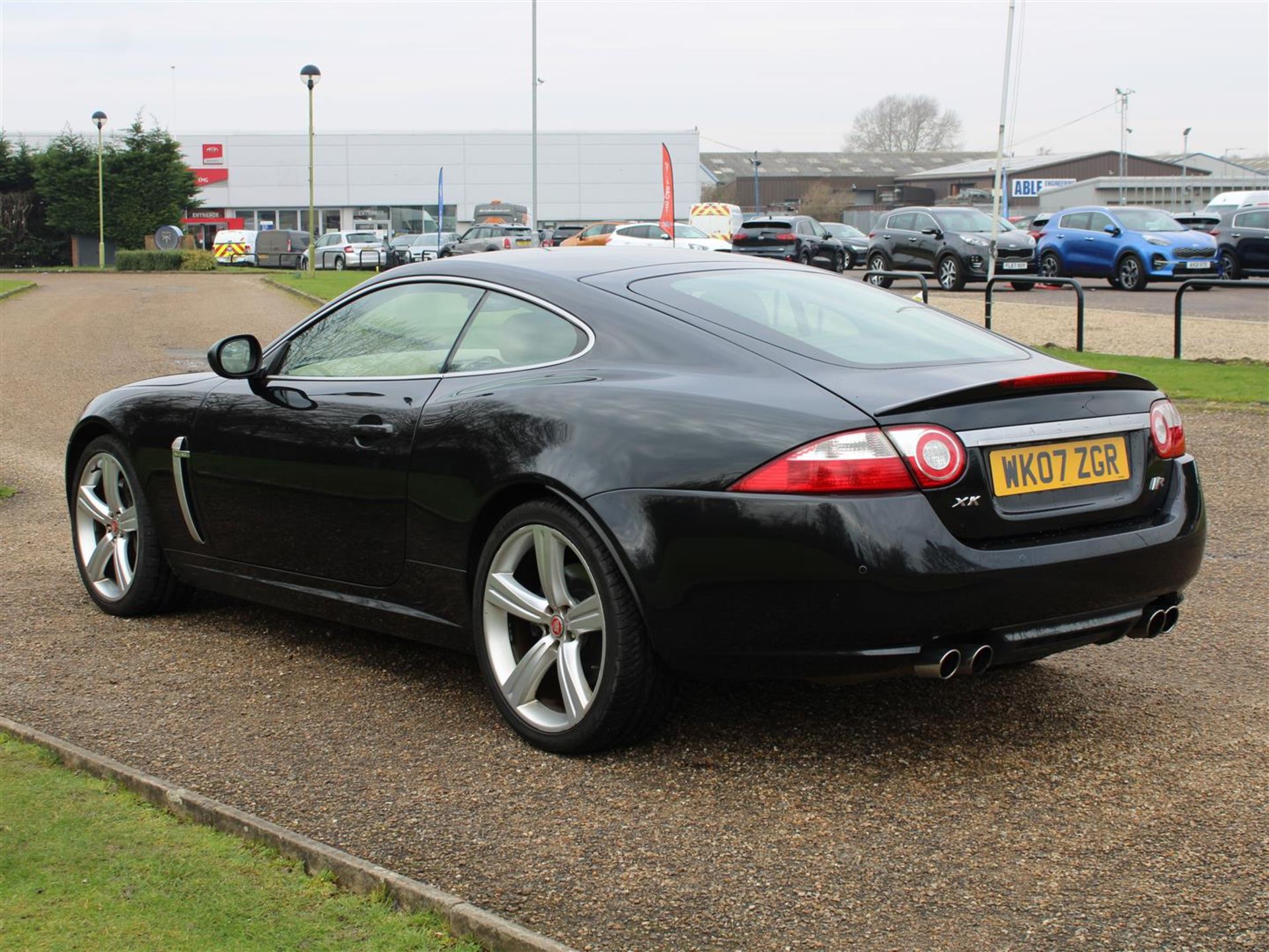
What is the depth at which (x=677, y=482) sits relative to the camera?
374cm

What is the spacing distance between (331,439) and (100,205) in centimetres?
5853

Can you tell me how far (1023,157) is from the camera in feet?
341

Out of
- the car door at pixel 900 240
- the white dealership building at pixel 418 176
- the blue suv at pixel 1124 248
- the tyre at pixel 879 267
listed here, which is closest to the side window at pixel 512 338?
the blue suv at pixel 1124 248

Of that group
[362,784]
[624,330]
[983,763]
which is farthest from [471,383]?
[983,763]

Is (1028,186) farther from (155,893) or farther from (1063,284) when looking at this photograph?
(155,893)

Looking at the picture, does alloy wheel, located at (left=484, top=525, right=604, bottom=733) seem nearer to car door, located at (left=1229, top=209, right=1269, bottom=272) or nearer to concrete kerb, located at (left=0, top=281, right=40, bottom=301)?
car door, located at (left=1229, top=209, right=1269, bottom=272)

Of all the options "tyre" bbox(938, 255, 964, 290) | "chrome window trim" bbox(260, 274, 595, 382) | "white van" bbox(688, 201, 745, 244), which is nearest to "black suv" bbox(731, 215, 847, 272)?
"tyre" bbox(938, 255, 964, 290)

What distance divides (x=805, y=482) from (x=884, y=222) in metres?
28.7

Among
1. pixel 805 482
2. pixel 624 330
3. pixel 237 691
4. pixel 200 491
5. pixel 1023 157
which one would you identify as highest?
pixel 1023 157

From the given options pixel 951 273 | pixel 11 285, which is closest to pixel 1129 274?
pixel 951 273

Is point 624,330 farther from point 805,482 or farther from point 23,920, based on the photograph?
point 23,920

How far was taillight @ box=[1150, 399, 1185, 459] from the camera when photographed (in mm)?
4090

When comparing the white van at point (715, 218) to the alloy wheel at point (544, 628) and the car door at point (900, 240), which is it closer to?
the car door at point (900, 240)

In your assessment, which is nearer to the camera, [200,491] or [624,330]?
[624,330]
